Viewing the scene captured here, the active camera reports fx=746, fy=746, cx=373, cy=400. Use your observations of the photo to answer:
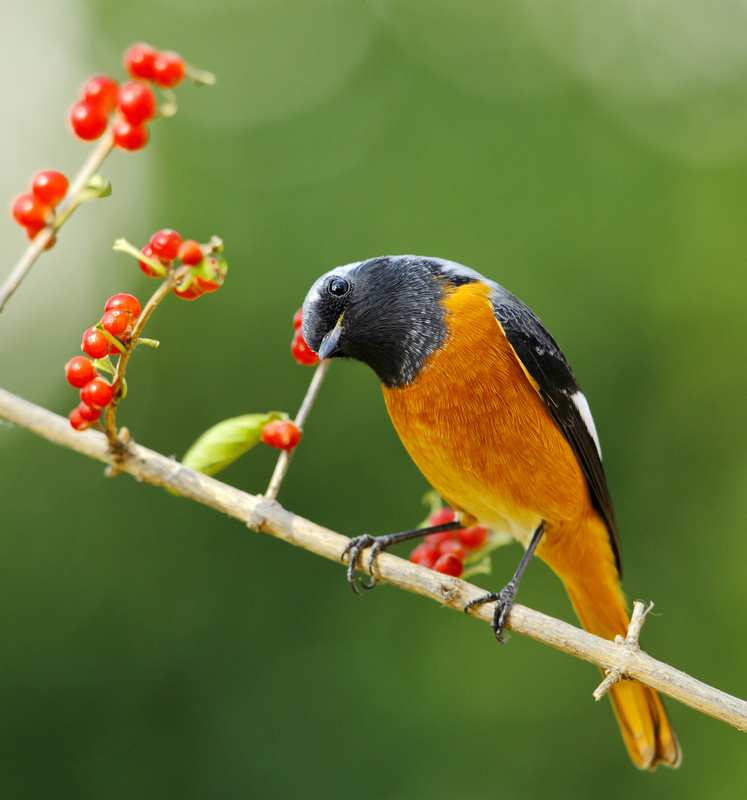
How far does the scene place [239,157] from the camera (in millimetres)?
6953

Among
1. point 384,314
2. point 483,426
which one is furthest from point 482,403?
point 384,314

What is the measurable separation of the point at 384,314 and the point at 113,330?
48.7 inches

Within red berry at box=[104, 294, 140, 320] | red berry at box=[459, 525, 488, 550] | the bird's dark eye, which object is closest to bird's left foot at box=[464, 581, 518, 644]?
red berry at box=[459, 525, 488, 550]

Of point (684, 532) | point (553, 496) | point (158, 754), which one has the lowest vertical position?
point (158, 754)

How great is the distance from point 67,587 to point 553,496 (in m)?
4.45

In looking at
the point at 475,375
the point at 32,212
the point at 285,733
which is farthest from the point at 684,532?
the point at 32,212

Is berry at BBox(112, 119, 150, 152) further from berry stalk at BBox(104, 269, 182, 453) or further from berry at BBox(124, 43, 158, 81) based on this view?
berry stalk at BBox(104, 269, 182, 453)

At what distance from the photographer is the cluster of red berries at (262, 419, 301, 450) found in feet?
7.80

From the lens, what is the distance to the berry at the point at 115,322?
1.71 m

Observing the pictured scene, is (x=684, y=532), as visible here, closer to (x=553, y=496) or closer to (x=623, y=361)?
(x=623, y=361)

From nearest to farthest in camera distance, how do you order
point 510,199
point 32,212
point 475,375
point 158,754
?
point 32,212
point 475,375
point 158,754
point 510,199

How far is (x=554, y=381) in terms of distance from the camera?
112 inches

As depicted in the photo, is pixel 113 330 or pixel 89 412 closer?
pixel 113 330

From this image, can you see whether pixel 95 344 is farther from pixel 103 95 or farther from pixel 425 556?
pixel 425 556
